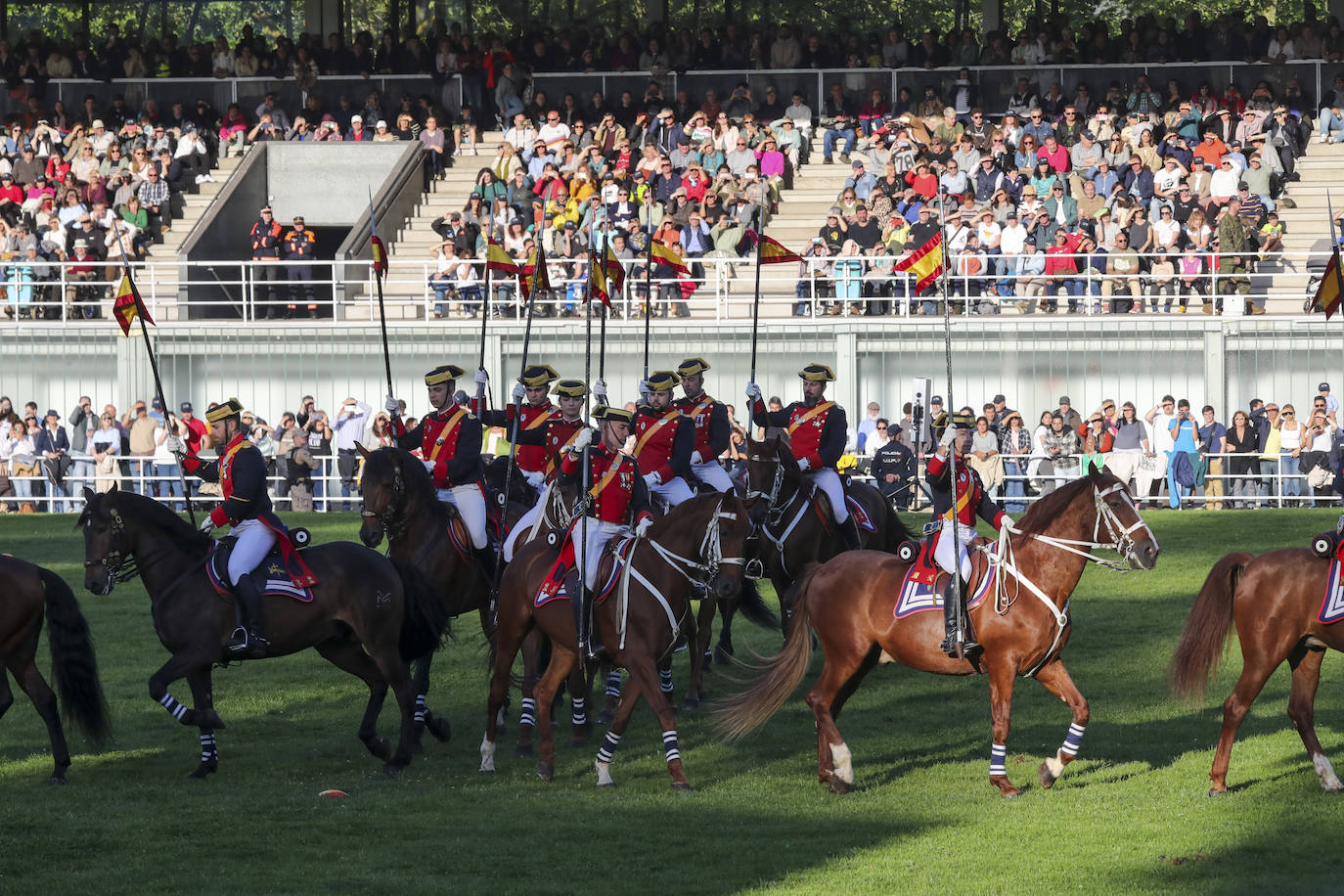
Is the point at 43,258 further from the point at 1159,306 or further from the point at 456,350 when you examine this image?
the point at 1159,306

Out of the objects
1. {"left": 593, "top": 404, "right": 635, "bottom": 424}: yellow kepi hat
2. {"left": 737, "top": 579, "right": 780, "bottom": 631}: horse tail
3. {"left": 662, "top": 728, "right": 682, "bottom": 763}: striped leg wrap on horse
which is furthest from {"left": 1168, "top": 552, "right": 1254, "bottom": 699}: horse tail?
{"left": 737, "top": 579, "right": 780, "bottom": 631}: horse tail

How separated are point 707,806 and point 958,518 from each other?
108 inches

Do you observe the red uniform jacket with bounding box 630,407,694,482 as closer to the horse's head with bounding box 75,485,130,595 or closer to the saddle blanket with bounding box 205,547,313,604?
the saddle blanket with bounding box 205,547,313,604

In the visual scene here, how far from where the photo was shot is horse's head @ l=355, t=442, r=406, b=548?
14.7 meters

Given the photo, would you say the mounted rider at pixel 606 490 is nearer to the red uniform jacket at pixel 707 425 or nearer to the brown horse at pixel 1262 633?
the red uniform jacket at pixel 707 425

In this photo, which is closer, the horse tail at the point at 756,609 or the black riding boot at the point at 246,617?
the black riding boot at the point at 246,617

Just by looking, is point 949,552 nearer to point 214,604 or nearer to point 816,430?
point 816,430

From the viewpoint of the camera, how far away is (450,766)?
13898 mm

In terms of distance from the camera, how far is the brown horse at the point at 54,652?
44.1 ft

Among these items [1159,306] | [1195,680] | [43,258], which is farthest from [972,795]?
[43,258]

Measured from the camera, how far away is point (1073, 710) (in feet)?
41.2

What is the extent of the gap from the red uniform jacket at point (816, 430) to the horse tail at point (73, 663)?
6.50 m

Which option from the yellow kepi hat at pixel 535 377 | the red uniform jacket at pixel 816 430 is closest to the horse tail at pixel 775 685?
the yellow kepi hat at pixel 535 377

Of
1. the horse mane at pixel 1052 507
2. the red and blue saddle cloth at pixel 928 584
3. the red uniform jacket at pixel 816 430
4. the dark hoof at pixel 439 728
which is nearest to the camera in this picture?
the horse mane at pixel 1052 507
